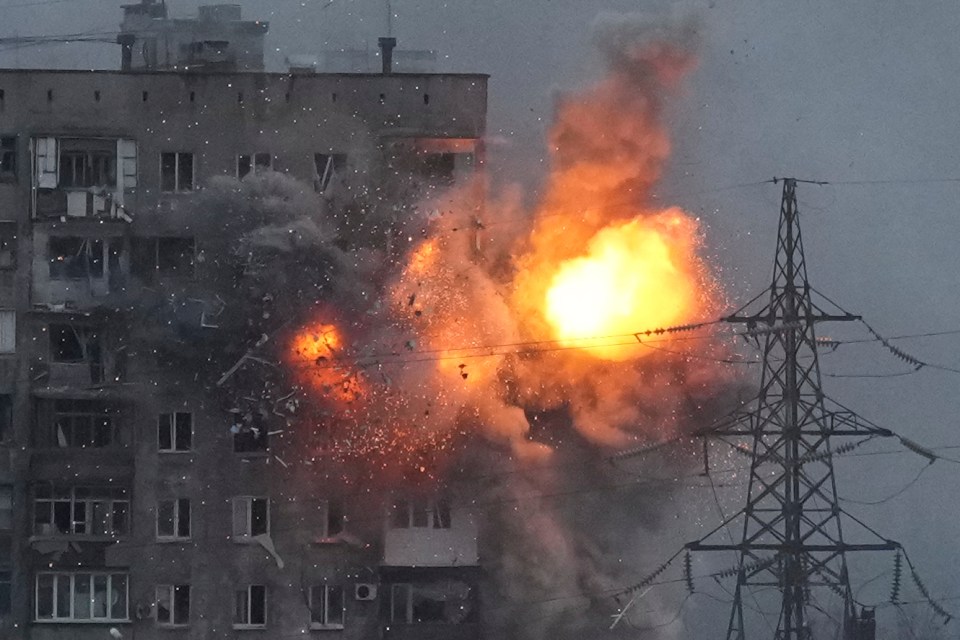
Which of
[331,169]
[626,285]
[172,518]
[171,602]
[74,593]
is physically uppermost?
[331,169]

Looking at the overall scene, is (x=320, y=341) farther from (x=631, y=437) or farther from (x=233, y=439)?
(x=631, y=437)

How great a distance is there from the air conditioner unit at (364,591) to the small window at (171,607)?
5850 mm

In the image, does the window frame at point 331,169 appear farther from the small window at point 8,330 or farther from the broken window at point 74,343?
the small window at point 8,330

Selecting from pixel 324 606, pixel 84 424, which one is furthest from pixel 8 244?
pixel 324 606

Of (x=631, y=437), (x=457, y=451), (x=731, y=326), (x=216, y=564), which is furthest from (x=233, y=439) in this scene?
(x=731, y=326)

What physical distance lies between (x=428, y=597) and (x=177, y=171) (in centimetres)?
1710

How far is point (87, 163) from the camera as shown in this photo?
56719 millimetres

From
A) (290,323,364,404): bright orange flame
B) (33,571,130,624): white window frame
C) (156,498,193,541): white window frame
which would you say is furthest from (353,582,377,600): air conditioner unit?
(33,571,130,624): white window frame

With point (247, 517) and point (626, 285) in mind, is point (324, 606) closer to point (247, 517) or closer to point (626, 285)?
point (247, 517)

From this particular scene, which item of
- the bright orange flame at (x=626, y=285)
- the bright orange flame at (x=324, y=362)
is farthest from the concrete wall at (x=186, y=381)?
the bright orange flame at (x=626, y=285)

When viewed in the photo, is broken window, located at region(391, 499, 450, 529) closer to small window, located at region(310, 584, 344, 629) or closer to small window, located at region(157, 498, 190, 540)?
small window, located at region(310, 584, 344, 629)

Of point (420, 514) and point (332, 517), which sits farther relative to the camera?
point (332, 517)

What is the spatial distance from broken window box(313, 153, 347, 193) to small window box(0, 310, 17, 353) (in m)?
11.6

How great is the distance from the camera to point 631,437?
56656 millimetres
